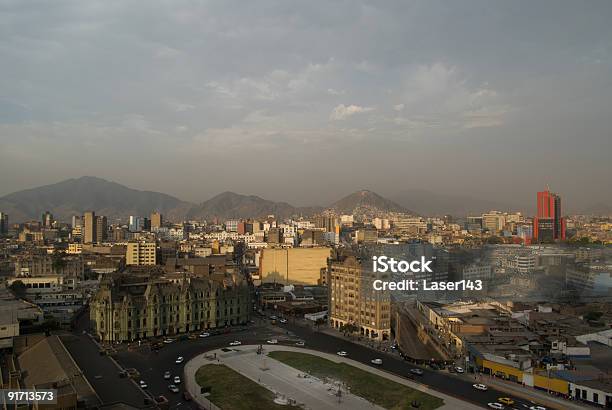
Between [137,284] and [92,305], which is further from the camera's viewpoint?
[137,284]

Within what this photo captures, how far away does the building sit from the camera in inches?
1709

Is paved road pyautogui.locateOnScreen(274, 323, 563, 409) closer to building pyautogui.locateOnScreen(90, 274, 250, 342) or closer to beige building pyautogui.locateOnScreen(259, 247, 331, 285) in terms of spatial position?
building pyautogui.locateOnScreen(90, 274, 250, 342)

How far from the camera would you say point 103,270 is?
81.2 m

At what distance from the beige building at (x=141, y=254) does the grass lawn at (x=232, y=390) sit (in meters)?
60.0

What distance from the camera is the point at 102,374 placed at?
109 feet

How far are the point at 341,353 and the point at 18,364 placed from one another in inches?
857

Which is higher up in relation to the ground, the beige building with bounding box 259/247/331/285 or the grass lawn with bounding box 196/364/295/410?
the beige building with bounding box 259/247/331/285

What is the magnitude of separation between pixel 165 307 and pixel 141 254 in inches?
1921

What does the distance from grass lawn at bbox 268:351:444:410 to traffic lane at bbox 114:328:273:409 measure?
5927 millimetres

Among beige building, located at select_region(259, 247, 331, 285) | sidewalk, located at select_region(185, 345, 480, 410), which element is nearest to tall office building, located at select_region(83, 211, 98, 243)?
beige building, located at select_region(259, 247, 331, 285)

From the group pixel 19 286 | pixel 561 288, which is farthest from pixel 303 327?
pixel 561 288

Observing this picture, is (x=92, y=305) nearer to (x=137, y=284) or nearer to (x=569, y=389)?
(x=137, y=284)

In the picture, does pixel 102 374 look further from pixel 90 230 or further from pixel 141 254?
pixel 90 230

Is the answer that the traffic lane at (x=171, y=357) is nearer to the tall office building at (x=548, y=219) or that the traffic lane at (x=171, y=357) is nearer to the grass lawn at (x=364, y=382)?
the grass lawn at (x=364, y=382)
